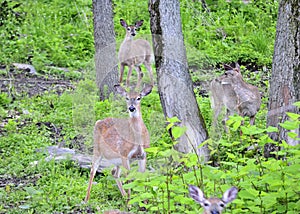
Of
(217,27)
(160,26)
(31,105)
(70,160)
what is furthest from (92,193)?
(217,27)

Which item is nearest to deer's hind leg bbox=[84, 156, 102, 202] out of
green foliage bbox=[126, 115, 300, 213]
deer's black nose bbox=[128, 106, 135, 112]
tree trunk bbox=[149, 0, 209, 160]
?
deer's black nose bbox=[128, 106, 135, 112]

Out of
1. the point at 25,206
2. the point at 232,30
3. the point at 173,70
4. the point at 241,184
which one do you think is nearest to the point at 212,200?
the point at 241,184

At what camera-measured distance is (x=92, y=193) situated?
8.66 m

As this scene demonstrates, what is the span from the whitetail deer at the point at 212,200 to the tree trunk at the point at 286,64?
2291mm

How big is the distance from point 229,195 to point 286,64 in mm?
2728

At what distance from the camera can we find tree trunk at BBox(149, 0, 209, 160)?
8.84 meters

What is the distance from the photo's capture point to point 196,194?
19.0ft

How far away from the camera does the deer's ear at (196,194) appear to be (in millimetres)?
5750

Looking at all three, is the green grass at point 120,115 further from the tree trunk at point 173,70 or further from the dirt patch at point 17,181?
the tree trunk at point 173,70

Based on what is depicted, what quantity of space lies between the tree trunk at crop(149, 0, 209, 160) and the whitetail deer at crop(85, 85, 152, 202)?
0.33 m

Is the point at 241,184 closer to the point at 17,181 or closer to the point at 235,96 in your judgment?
the point at 17,181

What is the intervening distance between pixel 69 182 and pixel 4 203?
964mm

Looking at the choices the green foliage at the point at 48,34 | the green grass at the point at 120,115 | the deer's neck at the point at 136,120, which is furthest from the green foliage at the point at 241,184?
the green foliage at the point at 48,34

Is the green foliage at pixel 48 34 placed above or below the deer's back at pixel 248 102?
above
